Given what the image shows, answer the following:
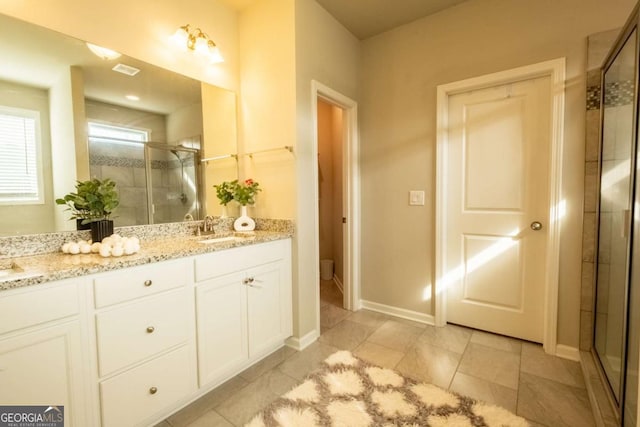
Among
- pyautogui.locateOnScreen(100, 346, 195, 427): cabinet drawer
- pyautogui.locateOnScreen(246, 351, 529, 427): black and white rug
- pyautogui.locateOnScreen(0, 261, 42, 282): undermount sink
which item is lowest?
pyautogui.locateOnScreen(246, 351, 529, 427): black and white rug

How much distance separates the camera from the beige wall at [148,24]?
1.51m

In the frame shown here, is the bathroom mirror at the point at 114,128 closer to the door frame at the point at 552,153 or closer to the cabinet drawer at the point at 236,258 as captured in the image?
the cabinet drawer at the point at 236,258

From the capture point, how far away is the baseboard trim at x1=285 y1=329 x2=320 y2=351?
2178mm

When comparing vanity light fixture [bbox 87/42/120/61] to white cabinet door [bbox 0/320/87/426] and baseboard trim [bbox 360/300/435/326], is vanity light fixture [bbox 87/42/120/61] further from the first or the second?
baseboard trim [bbox 360/300/435/326]

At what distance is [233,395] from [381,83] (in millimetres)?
2736

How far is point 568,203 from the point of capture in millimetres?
1957

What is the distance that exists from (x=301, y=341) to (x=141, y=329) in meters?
1.17

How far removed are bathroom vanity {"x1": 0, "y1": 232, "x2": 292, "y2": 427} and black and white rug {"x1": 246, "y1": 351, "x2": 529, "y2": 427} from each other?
0.44 m

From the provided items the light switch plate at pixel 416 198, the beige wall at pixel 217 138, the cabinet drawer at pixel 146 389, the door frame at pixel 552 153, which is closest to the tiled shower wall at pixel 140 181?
the beige wall at pixel 217 138

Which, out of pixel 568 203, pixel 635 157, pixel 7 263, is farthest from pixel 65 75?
pixel 568 203

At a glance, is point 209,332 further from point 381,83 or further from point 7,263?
point 381,83

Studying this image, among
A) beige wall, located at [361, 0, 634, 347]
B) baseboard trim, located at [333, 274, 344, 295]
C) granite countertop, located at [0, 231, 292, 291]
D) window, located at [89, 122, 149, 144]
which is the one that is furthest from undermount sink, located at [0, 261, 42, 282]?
baseboard trim, located at [333, 274, 344, 295]

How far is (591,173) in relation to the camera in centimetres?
187

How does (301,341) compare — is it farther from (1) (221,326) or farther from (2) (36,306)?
(2) (36,306)
